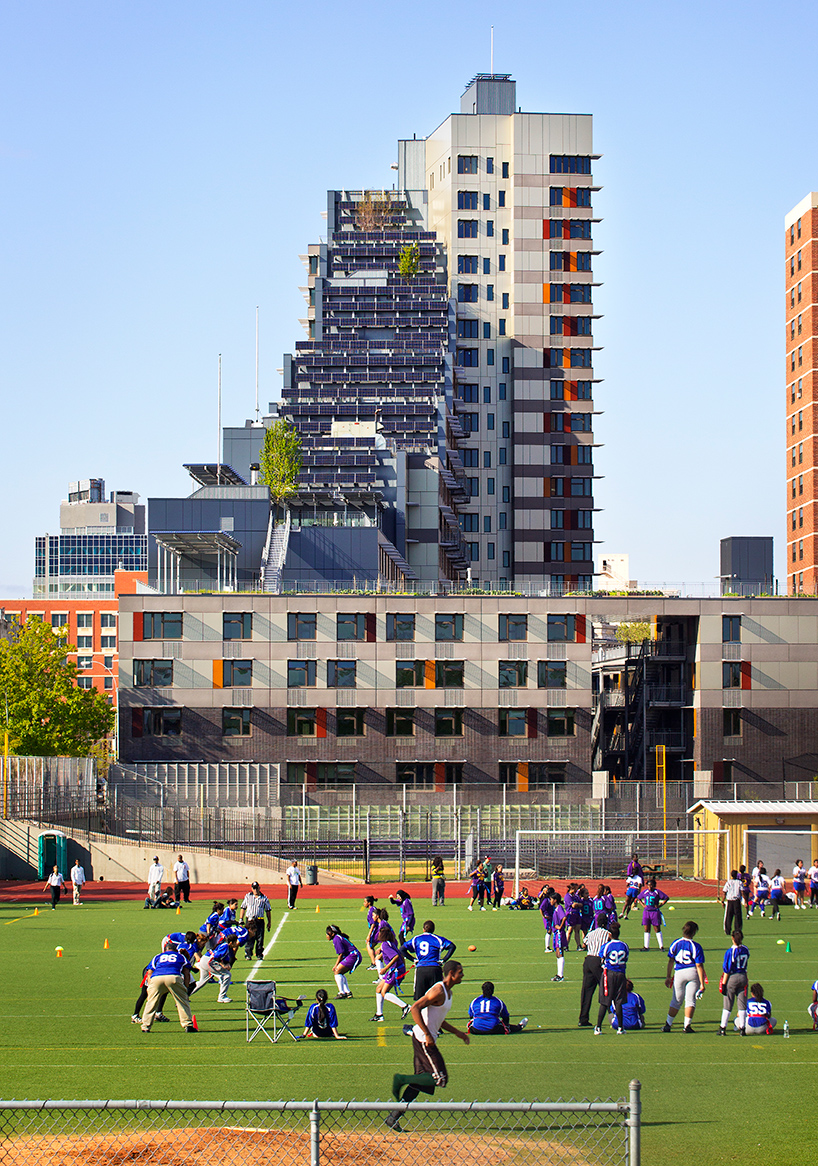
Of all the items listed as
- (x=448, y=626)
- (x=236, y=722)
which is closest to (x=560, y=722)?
(x=448, y=626)

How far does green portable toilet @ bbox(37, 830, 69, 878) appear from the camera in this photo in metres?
56.0

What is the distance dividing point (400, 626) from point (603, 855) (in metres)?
26.8

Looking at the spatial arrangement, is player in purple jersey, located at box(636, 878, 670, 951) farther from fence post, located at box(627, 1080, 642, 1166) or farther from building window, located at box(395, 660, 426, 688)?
building window, located at box(395, 660, 426, 688)

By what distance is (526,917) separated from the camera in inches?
1783

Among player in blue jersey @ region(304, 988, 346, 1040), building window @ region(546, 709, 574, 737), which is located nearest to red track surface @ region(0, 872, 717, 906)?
building window @ region(546, 709, 574, 737)

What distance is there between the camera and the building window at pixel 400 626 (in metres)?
84.3

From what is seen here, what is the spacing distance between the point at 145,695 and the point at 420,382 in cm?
6473

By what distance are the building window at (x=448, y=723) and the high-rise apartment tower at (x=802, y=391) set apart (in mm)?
60635

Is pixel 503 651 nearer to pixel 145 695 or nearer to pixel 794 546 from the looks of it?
Result: pixel 145 695

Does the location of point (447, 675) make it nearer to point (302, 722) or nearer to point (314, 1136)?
point (302, 722)

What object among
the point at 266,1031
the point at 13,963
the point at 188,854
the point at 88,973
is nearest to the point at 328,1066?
the point at 266,1031

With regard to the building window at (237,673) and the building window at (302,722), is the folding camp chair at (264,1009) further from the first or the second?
the building window at (237,673)

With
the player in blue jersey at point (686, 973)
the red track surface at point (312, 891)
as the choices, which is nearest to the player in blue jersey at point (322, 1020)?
the player in blue jersey at point (686, 973)

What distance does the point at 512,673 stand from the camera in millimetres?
84500
